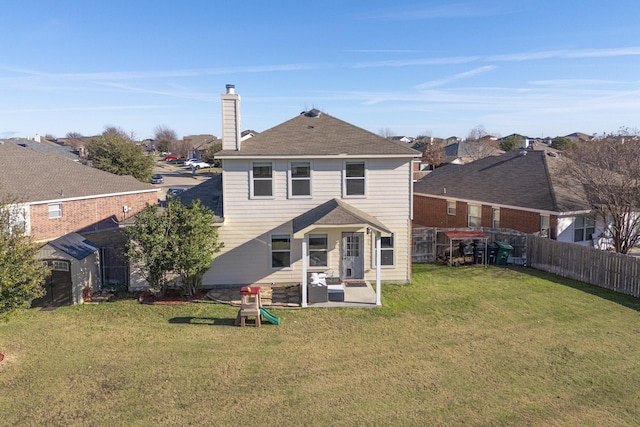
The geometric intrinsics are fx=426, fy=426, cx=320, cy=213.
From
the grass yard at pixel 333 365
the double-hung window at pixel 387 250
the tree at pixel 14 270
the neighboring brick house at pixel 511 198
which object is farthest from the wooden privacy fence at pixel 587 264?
the tree at pixel 14 270

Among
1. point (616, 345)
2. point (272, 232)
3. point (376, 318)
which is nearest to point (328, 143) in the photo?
point (272, 232)

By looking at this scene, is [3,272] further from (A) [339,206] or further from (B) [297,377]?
(A) [339,206]

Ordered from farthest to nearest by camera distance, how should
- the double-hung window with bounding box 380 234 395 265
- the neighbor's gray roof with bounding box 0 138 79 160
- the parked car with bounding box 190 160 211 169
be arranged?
1. the parked car with bounding box 190 160 211 169
2. the neighbor's gray roof with bounding box 0 138 79 160
3. the double-hung window with bounding box 380 234 395 265

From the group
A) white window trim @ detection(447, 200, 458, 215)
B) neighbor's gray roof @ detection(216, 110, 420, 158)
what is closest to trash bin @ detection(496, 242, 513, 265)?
white window trim @ detection(447, 200, 458, 215)

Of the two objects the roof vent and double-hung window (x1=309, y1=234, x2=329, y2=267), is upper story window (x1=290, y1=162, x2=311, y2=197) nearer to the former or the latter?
double-hung window (x1=309, y1=234, x2=329, y2=267)

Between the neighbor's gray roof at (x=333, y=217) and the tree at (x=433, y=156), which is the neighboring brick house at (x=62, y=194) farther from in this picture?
the tree at (x=433, y=156)

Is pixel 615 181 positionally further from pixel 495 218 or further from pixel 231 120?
pixel 231 120
